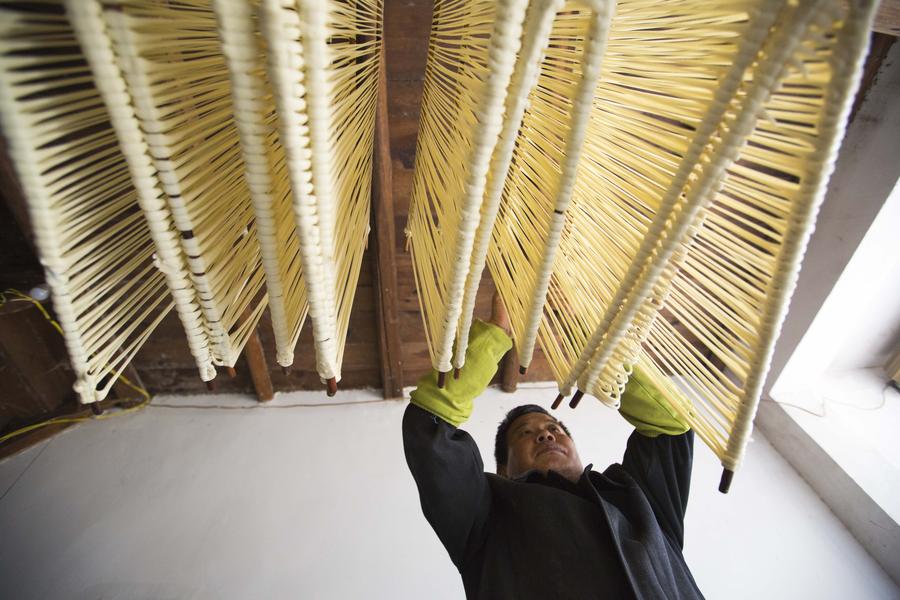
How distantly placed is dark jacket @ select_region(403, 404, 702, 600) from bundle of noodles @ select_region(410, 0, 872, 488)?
1.47ft

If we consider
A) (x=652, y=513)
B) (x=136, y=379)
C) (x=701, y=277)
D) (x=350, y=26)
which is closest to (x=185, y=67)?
(x=350, y=26)

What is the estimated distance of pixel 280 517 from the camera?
2129 millimetres

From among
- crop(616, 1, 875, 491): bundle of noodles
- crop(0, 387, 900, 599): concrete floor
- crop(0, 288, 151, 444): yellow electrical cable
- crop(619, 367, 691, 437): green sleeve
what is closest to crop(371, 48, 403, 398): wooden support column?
crop(0, 387, 900, 599): concrete floor

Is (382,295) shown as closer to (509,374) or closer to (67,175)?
(509,374)

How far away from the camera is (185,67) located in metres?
0.40

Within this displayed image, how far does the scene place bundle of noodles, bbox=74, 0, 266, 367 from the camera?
346 mm

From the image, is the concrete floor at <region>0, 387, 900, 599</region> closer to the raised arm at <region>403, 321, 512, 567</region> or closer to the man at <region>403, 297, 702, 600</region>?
the man at <region>403, 297, 702, 600</region>

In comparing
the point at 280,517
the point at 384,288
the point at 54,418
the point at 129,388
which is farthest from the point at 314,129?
the point at 54,418

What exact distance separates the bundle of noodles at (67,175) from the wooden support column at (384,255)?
2.29 feet

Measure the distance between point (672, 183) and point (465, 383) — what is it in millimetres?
657

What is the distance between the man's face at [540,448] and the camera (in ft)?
4.49

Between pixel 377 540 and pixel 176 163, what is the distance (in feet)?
6.95

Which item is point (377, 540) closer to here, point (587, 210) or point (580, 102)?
point (587, 210)

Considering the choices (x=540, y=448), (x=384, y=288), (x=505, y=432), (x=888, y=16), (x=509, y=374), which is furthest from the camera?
(x=509, y=374)
